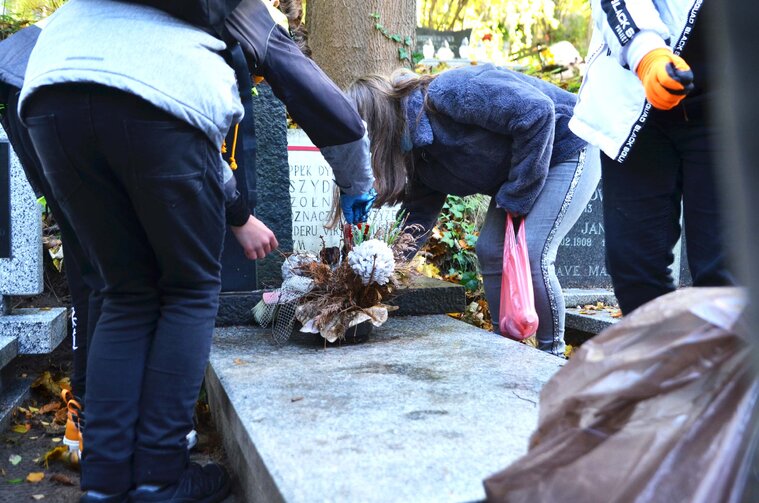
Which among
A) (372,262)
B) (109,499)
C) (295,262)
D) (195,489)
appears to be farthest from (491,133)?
(109,499)

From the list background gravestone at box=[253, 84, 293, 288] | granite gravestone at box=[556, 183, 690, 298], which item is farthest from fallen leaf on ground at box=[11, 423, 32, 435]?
granite gravestone at box=[556, 183, 690, 298]

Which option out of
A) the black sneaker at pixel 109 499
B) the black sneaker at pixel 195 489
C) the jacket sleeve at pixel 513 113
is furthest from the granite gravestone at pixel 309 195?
the black sneaker at pixel 109 499

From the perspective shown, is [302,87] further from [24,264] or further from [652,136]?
[24,264]

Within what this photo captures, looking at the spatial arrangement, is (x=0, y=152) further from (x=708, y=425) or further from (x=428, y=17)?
(x=428, y=17)

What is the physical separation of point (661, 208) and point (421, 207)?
54.4 inches

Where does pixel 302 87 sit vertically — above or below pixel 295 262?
above

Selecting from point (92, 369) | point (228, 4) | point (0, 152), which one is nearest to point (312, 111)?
point (228, 4)

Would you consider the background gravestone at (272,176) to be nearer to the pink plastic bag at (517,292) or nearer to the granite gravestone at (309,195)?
the granite gravestone at (309,195)

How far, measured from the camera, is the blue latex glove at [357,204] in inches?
103

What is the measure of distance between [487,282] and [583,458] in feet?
7.22

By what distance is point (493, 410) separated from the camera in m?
2.04

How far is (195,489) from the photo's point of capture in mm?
1963

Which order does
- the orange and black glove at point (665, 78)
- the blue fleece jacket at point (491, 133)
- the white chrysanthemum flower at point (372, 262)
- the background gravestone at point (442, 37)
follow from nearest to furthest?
the orange and black glove at point (665, 78), the white chrysanthemum flower at point (372, 262), the blue fleece jacket at point (491, 133), the background gravestone at point (442, 37)

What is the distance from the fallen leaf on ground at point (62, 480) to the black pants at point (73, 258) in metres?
0.27
